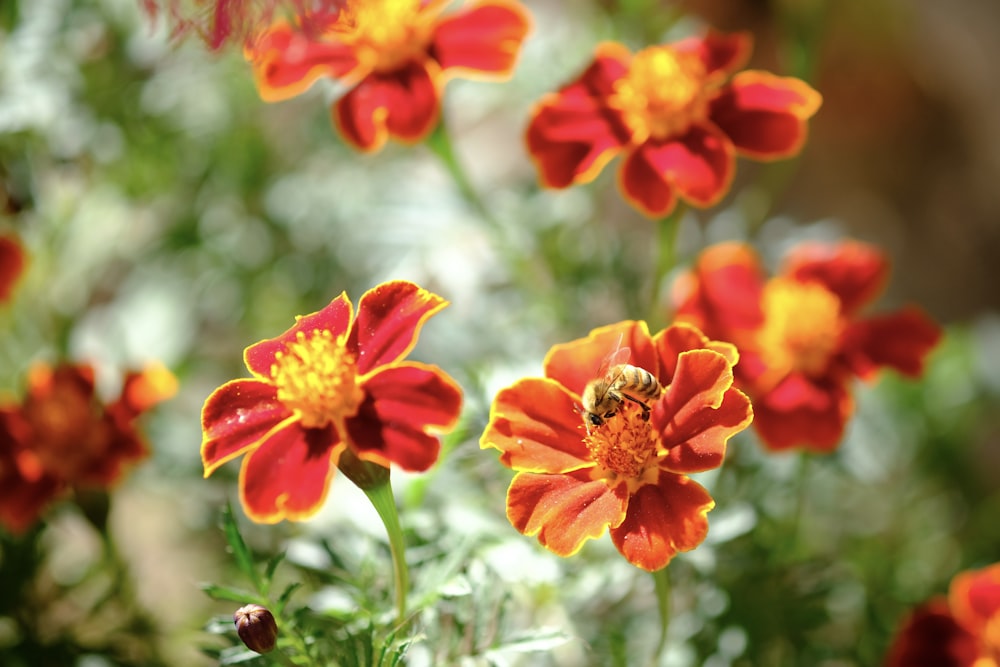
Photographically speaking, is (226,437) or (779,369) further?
(779,369)

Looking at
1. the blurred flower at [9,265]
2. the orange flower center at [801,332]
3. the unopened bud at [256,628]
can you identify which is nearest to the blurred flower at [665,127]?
the orange flower center at [801,332]

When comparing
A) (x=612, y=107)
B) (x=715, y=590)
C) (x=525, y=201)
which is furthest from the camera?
(x=525, y=201)

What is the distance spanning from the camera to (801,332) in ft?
3.70

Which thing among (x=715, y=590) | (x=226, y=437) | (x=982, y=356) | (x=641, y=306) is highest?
(x=226, y=437)

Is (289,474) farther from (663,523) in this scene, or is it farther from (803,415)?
(803,415)

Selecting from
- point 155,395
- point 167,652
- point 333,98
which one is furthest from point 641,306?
point 167,652

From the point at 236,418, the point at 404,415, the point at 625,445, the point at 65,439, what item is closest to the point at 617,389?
the point at 625,445

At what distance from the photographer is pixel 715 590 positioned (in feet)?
3.94

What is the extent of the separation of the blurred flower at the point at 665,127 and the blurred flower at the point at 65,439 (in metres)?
0.50

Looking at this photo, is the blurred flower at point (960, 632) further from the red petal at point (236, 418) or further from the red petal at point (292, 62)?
the red petal at point (292, 62)

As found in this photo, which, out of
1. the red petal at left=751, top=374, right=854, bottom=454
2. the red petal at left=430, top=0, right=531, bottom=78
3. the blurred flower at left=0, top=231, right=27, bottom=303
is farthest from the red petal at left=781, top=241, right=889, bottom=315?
the blurred flower at left=0, top=231, right=27, bottom=303

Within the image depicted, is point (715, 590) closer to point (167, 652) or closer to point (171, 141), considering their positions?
point (167, 652)

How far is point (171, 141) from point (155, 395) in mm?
716

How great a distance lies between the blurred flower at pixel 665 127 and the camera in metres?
0.98
